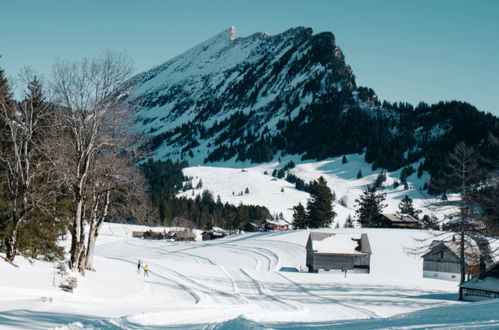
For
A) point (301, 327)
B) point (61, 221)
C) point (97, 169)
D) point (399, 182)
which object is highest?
point (399, 182)

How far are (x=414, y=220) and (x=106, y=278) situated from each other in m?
75.8

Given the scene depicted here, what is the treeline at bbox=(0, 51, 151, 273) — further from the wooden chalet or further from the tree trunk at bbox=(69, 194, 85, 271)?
the wooden chalet

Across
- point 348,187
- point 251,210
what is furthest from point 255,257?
point 348,187

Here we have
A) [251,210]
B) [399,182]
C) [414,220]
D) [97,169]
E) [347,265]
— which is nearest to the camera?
[97,169]

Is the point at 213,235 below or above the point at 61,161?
below

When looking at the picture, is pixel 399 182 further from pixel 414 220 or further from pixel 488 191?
pixel 488 191

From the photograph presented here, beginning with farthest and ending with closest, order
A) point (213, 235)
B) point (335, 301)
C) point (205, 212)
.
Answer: point (205, 212) → point (213, 235) → point (335, 301)

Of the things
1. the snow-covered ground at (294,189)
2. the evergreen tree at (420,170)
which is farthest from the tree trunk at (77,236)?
the evergreen tree at (420,170)

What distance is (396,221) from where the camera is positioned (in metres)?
87.6

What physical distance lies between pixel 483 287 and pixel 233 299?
689 inches

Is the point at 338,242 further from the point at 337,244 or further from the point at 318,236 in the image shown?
the point at 318,236

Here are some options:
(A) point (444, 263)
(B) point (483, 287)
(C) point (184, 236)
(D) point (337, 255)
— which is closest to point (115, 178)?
(B) point (483, 287)

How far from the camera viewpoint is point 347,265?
52.5m

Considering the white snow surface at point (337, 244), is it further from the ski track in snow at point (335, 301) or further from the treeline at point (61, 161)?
the treeline at point (61, 161)
